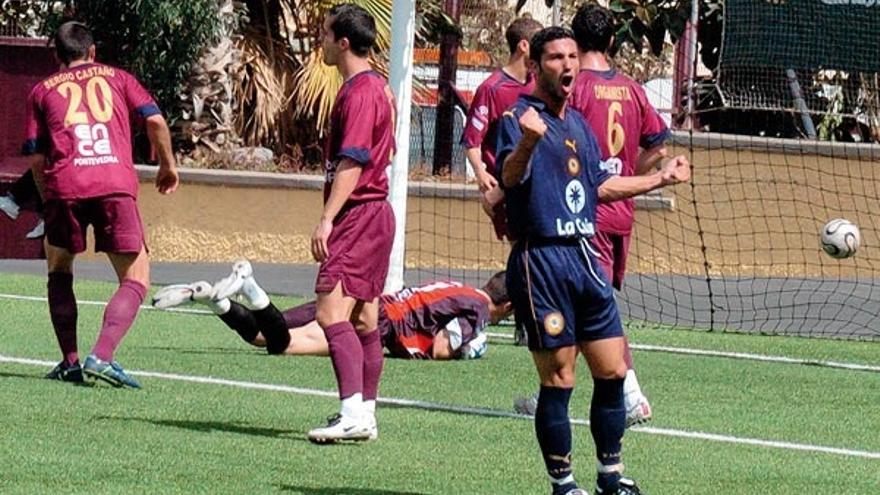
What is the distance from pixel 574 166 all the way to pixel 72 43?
4059 millimetres

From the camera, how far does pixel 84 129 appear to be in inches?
392

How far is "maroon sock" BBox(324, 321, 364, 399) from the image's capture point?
8273 mm

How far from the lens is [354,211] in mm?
8438

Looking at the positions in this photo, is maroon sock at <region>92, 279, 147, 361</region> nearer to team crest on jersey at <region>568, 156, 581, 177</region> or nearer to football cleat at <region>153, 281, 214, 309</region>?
football cleat at <region>153, 281, 214, 309</region>

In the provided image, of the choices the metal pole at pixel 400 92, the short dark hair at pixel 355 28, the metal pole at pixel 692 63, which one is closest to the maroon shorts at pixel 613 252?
the short dark hair at pixel 355 28

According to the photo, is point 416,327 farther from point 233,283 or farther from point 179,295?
point 179,295

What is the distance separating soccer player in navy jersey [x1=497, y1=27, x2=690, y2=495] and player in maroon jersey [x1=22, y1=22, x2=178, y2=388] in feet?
11.7

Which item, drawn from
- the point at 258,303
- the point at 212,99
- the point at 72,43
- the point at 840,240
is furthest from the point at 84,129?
the point at 212,99

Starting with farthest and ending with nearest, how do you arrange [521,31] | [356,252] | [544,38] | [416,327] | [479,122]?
[416,327], [521,31], [479,122], [356,252], [544,38]

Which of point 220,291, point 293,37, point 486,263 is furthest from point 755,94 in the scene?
point 220,291

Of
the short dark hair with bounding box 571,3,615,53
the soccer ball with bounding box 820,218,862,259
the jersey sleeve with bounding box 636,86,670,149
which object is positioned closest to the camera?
the short dark hair with bounding box 571,3,615,53

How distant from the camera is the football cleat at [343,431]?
814 centimetres

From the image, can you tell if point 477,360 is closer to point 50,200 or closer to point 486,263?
point 50,200

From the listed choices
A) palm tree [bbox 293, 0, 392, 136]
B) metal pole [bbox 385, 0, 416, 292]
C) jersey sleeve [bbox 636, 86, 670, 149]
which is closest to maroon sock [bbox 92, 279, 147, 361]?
jersey sleeve [bbox 636, 86, 670, 149]
